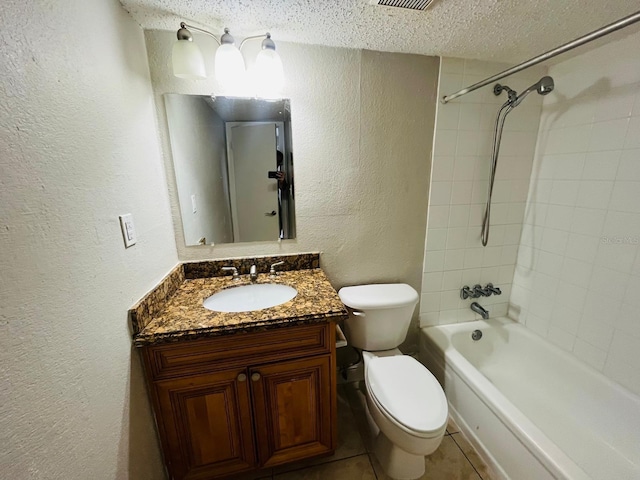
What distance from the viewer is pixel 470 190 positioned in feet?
5.30

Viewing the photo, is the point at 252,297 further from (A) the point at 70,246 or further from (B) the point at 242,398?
(A) the point at 70,246

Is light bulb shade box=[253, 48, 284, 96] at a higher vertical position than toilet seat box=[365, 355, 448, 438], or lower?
higher

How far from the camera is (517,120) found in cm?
157

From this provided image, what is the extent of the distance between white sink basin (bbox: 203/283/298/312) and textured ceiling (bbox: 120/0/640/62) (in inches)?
45.3

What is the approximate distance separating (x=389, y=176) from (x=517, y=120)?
83cm

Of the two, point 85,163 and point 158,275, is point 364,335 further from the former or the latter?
point 85,163

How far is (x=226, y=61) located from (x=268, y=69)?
6.7 inches

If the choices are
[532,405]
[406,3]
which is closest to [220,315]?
[406,3]

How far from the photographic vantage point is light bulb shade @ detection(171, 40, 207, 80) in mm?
1037

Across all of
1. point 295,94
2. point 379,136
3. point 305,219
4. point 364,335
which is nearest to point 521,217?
point 379,136

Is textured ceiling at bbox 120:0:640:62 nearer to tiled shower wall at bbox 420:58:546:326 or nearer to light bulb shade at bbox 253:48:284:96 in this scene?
light bulb shade at bbox 253:48:284:96

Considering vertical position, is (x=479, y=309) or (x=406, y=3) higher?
(x=406, y=3)

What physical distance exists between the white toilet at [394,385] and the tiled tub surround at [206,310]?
0.95 feet

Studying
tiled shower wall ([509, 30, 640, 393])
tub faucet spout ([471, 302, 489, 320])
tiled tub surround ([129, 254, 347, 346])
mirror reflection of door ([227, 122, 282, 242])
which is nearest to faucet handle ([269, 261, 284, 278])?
tiled tub surround ([129, 254, 347, 346])
